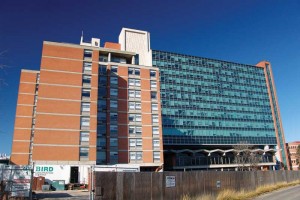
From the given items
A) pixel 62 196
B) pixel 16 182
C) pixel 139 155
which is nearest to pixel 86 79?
pixel 139 155

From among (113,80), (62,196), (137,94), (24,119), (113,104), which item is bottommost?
(62,196)

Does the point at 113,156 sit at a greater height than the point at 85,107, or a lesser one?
lesser

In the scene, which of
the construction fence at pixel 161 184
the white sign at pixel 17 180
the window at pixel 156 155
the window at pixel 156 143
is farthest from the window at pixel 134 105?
the white sign at pixel 17 180

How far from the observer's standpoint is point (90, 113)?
49500 mm

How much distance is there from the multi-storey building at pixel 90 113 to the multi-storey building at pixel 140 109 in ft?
0.57

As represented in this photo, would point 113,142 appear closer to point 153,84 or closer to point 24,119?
point 153,84

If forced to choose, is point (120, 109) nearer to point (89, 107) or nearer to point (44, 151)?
point (89, 107)

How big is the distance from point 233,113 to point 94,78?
5312 cm

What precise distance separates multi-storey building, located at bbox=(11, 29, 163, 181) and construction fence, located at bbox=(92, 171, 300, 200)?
28.4m

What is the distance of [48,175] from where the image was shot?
43031 millimetres

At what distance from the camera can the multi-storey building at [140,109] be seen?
1886 inches

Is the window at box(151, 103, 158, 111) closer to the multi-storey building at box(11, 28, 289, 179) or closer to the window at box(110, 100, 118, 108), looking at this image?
the multi-storey building at box(11, 28, 289, 179)

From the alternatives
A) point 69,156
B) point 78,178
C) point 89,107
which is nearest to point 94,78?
point 89,107

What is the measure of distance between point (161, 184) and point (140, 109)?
38177 mm
